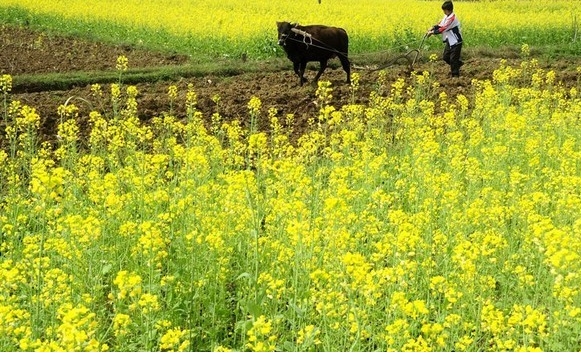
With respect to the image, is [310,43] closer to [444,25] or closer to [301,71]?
[301,71]

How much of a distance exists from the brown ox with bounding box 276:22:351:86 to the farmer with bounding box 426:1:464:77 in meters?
1.58

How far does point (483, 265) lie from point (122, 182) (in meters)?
3.20

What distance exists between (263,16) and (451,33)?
7351 mm

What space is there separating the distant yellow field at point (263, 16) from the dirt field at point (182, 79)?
4.94ft

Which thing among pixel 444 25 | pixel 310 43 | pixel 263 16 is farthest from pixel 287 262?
pixel 263 16

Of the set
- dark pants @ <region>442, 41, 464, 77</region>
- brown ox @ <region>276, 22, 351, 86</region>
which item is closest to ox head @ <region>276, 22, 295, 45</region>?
brown ox @ <region>276, 22, 351, 86</region>

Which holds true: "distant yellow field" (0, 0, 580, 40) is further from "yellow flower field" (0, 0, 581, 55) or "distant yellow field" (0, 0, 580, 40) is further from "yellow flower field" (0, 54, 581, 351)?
"yellow flower field" (0, 54, 581, 351)

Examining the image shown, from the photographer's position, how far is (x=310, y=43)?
41.8 feet

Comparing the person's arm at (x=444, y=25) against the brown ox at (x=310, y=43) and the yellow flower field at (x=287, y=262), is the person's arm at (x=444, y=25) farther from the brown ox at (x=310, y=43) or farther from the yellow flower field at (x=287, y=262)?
the yellow flower field at (x=287, y=262)

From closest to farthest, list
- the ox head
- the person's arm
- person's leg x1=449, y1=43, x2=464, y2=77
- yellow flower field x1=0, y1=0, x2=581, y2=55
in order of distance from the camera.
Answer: the ox head
the person's arm
person's leg x1=449, y1=43, x2=464, y2=77
yellow flower field x1=0, y1=0, x2=581, y2=55

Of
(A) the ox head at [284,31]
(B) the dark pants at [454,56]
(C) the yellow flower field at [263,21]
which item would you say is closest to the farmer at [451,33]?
(B) the dark pants at [454,56]

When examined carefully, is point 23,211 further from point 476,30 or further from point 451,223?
point 476,30

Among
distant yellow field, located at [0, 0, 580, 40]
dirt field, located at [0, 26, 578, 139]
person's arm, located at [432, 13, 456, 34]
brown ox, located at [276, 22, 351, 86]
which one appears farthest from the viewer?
distant yellow field, located at [0, 0, 580, 40]

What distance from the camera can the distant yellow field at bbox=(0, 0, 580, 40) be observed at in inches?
719
